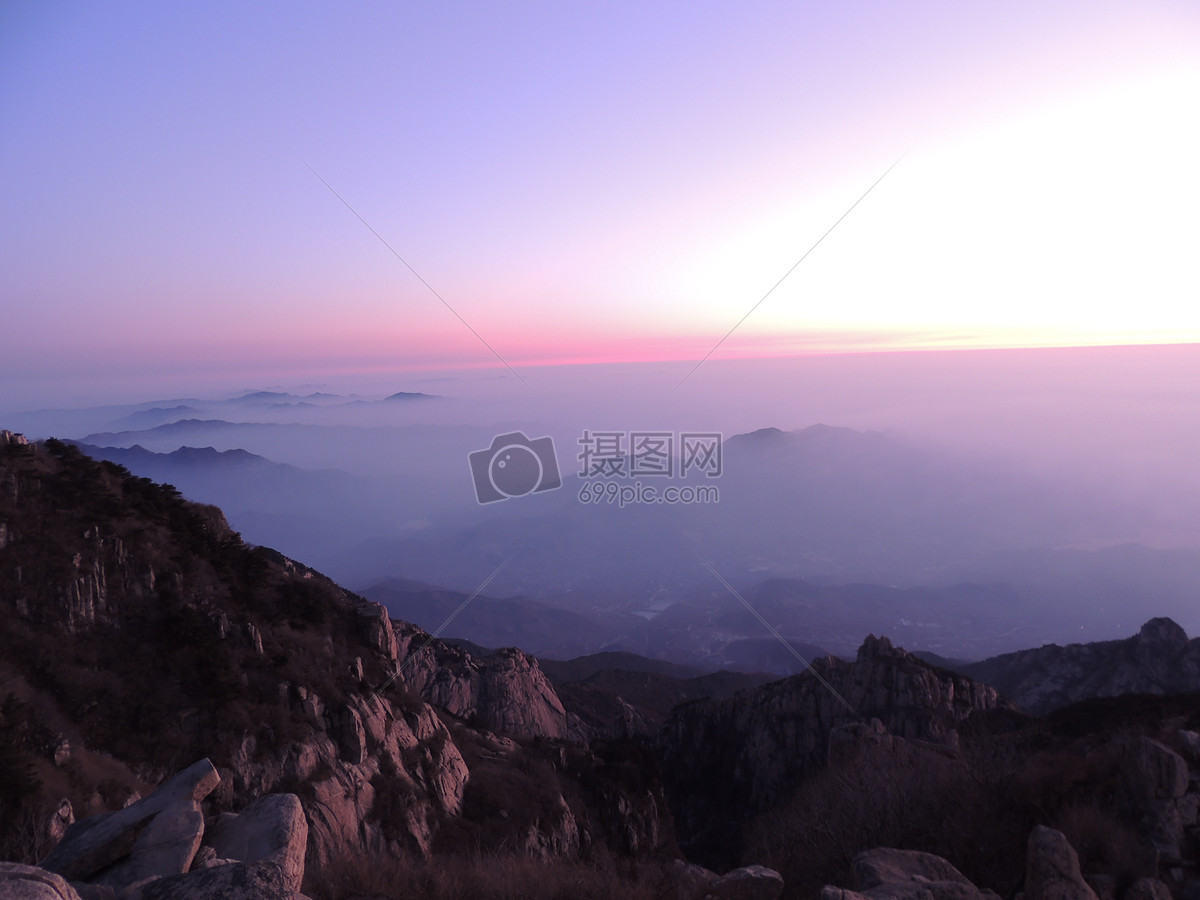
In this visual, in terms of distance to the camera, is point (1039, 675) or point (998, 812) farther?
point (1039, 675)

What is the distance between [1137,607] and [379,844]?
252 metres

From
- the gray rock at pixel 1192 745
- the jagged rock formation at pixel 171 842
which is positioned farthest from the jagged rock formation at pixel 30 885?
the gray rock at pixel 1192 745

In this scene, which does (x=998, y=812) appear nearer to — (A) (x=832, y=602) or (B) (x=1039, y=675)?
(B) (x=1039, y=675)

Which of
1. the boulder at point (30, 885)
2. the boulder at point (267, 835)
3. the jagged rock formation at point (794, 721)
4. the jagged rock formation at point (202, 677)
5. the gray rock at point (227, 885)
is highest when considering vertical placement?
the boulder at point (30, 885)

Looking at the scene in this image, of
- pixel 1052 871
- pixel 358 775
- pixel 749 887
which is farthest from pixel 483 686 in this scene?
pixel 1052 871

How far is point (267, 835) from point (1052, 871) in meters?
10.3

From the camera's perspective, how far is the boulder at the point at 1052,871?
683 cm

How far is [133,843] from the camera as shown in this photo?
6621 mm

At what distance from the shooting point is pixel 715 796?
4400 centimetres

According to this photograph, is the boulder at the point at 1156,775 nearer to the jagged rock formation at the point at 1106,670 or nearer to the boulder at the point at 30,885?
the boulder at the point at 30,885

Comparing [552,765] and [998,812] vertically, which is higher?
[998,812]

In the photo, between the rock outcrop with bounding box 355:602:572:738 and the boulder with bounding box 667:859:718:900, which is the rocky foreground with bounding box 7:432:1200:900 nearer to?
the boulder with bounding box 667:859:718:900

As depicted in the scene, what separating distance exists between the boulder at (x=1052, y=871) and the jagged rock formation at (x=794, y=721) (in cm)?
3711

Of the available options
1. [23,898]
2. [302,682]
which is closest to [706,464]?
[302,682]
